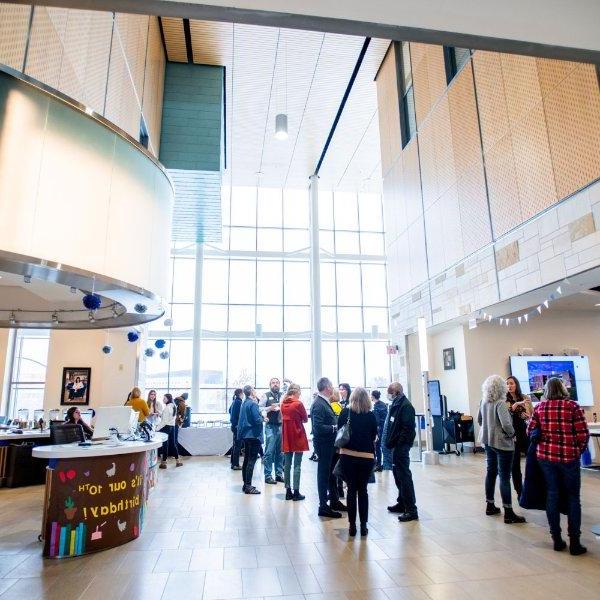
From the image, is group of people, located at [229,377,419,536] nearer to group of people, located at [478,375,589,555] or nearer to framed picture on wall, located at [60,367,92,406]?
group of people, located at [478,375,589,555]

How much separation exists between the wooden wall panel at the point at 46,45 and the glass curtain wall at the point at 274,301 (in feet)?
40.7

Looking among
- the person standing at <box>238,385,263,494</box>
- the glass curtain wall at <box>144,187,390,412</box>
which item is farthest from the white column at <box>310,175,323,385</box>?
the person standing at <box>238,385,263,494</box>

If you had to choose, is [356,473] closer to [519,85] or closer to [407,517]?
[407,517]

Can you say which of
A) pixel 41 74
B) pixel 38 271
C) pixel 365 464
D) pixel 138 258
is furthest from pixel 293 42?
pixel 365 464

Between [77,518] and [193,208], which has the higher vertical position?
[193,208]

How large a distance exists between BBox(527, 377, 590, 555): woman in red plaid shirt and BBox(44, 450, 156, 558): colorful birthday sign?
12.4ft

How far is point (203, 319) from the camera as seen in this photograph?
17.1 m

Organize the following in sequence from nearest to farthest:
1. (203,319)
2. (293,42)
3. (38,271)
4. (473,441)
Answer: (38,271)
(473,441)
(293,42)
(203,319)

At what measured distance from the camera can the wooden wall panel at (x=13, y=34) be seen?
12.3 ft

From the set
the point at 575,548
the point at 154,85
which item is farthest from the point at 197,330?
the point at 575,548

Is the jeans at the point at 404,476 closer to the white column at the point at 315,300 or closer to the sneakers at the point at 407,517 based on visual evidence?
the sneakers at the point at 407,517

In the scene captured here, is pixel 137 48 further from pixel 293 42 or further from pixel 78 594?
pixel 78 594

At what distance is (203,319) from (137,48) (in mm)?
10551

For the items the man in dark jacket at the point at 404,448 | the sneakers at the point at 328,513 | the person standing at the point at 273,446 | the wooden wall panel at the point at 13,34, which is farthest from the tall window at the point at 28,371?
the man in dark jacket at the point at 404,448
